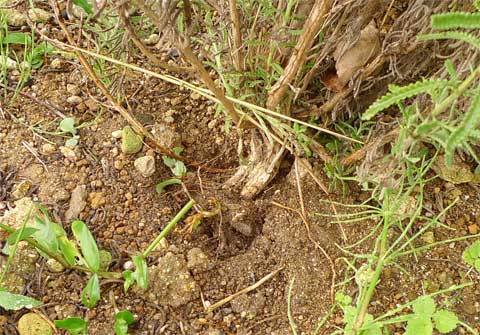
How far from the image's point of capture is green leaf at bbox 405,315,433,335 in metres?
1.14

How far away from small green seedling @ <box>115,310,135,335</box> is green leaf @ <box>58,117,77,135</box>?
1.78 ft

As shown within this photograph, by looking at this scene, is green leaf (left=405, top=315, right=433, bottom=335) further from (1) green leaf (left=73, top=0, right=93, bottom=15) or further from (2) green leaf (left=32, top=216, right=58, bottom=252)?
(1) green leaf (left=73, top=0, right=93, bottom=15)

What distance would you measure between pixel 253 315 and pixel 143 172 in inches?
Result: 18.3

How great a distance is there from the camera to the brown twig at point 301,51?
1121mm

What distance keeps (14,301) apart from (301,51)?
2.61ft

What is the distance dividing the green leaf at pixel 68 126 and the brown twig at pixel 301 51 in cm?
57

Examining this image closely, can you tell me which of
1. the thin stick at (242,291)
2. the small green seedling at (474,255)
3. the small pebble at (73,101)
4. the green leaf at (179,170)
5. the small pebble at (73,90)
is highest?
the small pebble at (73,90)

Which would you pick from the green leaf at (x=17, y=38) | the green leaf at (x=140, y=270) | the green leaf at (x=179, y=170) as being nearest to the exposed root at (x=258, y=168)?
the green leaf at (x=179, y=170)

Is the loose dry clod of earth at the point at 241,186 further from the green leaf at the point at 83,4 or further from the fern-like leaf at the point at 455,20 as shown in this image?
the fern-like leaf at the point at 455,20

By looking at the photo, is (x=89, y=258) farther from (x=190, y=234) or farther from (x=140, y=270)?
(x=190, y=234)

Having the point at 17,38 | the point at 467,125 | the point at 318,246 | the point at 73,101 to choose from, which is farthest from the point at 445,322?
the point at 17,38

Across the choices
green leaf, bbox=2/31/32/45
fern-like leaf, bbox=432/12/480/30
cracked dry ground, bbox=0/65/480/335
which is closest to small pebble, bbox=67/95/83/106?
cracked dry ground, bbox=0/65/480/335

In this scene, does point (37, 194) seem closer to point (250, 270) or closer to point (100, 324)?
point (100, 324)

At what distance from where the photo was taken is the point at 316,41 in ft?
4.55
